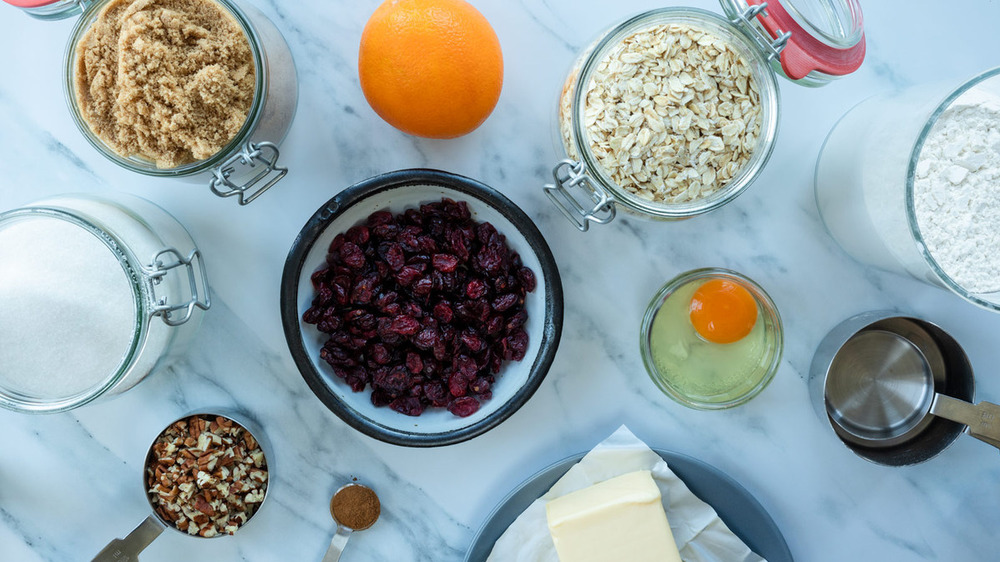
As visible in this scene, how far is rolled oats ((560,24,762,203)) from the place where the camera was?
0.97 meters

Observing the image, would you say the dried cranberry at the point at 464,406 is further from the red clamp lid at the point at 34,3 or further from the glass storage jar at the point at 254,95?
the red clamp lid at the point at 34,3

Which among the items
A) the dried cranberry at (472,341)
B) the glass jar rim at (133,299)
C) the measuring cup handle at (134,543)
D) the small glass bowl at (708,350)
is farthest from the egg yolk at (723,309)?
the measuring cup handle at (134,543)

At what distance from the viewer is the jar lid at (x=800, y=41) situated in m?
0.93

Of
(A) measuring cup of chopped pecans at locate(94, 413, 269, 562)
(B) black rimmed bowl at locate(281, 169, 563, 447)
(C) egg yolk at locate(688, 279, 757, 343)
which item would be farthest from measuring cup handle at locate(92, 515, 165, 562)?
(C) egg yolk at locate(688, 279, 757, 343)

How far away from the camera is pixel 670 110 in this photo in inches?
38.1

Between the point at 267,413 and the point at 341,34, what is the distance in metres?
0.68

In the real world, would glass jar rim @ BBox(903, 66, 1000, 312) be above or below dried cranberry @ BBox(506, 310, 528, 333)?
above

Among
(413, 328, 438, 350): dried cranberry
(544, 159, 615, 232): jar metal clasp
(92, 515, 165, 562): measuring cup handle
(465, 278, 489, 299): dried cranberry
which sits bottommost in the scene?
(92, 515, 165, 562): measuring cup handle

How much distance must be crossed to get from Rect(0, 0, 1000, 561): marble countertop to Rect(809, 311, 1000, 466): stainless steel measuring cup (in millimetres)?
48

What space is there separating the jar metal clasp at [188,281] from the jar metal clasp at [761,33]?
88 cm

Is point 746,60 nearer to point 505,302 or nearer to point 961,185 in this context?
point 961,185

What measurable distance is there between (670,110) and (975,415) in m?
0.76

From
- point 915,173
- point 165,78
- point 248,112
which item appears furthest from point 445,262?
point 915,173

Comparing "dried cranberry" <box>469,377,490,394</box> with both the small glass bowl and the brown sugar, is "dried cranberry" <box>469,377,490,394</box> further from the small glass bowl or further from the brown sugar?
the brown sugar
